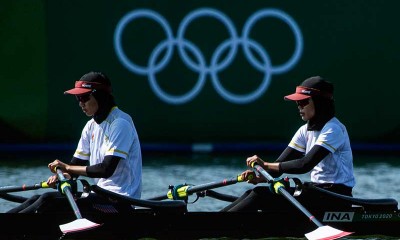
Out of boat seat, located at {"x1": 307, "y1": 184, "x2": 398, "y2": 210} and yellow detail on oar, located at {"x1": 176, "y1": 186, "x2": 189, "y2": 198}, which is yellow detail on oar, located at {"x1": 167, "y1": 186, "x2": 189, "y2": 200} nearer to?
yellow detail on oar, located at {"x1": 176, "y1": 186, "x2": 189, "y2": 198}

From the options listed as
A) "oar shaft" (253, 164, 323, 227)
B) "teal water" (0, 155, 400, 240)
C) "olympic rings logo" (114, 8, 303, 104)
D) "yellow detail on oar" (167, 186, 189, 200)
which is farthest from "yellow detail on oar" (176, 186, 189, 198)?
"olympic rings logo" (114, 8, 303, 104)

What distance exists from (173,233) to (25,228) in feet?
4.33

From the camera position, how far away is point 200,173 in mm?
18734

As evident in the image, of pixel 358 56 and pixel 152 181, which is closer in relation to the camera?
pixel 152 181

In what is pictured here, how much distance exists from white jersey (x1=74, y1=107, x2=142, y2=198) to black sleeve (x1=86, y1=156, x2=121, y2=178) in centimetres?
5

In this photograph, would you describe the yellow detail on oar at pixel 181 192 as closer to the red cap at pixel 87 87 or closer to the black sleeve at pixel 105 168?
the black sleeve at pixel 105 168

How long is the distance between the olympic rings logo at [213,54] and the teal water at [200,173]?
1.40m

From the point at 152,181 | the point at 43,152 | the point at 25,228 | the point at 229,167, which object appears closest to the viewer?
the point at 25,228

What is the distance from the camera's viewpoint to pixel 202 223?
11.2 meters

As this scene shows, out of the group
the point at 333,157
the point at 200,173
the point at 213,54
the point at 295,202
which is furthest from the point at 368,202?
the point at 213,54

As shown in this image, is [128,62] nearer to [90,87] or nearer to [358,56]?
[358,56]

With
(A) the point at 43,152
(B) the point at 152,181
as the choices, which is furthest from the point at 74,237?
(A) the point at 43,152

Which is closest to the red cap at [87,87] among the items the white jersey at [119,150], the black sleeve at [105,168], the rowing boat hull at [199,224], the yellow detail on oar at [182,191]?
the white jersey at [119,150]

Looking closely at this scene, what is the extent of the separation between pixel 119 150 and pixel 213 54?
36.9 ft
